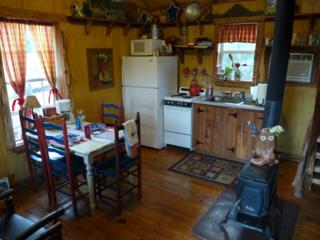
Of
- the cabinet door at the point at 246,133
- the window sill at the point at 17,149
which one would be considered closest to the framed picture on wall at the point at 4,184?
the window sill at the point at 17,149

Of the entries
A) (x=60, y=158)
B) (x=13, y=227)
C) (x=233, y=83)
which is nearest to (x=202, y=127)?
(x=233, y=83)

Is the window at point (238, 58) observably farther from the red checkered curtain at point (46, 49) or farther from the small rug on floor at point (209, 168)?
the red checkered curtain at point (46, 49)

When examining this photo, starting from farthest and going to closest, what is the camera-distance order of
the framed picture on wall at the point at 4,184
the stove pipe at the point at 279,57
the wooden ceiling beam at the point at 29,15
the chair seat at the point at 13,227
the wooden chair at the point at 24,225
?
the framed picture on wall at the point at 4,184 < the wooden ceiling beam at the point at 29,15 < the stove pipe at the point at 279,57 < the chair seat at the point at 13,227 < the wooden chair at the point at 24,225

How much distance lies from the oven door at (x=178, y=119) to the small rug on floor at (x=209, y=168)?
44cm

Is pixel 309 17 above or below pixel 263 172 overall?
above

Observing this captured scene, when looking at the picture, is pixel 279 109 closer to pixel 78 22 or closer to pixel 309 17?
pixel 309 17

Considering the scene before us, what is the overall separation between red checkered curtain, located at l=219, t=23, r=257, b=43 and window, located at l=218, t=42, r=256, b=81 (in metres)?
0.09

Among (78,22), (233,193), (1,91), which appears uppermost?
(78,22)

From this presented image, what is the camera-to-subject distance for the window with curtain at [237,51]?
3.85 meters

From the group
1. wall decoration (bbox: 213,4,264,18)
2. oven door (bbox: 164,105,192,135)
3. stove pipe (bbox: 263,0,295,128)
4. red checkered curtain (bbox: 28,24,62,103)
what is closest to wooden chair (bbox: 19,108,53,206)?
red checkered curtain (bbox: 28,24,62,103)

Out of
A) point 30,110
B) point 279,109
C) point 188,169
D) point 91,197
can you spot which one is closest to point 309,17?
point 279,109

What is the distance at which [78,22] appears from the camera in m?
3.54

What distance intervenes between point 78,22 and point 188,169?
8.34ft

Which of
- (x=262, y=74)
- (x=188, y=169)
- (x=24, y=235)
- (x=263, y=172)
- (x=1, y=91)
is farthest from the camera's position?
(x=262, y=74)
